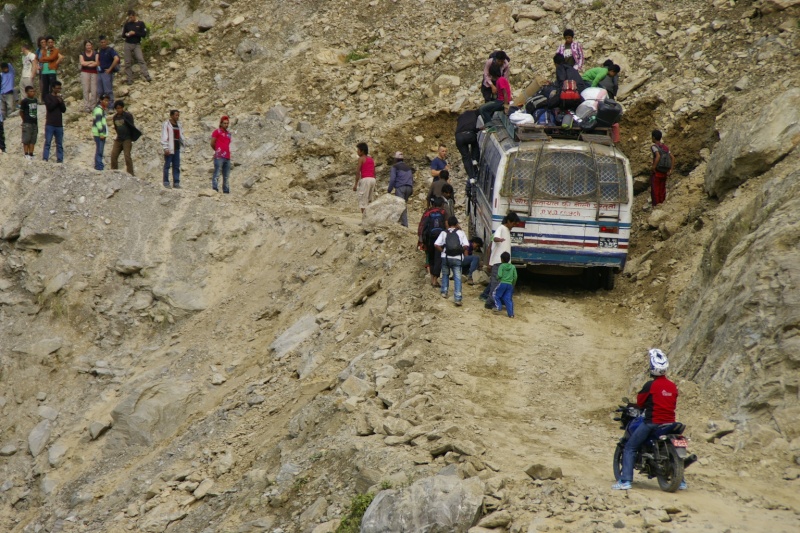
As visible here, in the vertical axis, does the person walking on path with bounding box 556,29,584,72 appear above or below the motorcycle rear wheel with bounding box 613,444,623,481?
above

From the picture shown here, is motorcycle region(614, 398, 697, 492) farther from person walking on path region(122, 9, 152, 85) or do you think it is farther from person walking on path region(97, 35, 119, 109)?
person walking on path region(122, 9, 152, 85)

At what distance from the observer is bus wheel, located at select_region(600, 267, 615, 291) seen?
16453 millimetres

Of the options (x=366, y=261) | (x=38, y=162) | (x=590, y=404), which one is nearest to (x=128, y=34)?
(x=38, y=162)

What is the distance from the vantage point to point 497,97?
19188 millimetres

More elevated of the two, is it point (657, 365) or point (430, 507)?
point (657, 365)

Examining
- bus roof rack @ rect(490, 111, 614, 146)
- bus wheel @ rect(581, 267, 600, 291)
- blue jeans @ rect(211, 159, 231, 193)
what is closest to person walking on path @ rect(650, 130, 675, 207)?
bus roof rack @ rect(490, 111, 614, 146)

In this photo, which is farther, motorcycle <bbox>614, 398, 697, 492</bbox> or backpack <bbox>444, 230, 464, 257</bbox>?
backpack <bbox>444, 230, 464, 257</bbox>

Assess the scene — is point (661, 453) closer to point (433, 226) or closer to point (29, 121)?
point (433, 226)

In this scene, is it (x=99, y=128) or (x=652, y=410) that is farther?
(x=99, y=128)

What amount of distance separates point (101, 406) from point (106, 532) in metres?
4.68

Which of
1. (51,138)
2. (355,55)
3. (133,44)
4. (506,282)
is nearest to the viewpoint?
(506,282)

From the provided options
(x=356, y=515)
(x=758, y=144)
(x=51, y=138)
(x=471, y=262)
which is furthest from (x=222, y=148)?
(x=356, y=515)

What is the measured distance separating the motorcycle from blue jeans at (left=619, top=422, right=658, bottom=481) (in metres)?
0.07

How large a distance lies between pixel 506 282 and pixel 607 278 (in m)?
2.46
